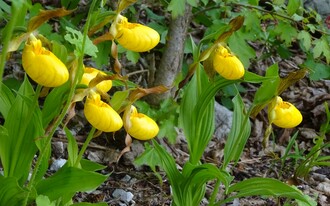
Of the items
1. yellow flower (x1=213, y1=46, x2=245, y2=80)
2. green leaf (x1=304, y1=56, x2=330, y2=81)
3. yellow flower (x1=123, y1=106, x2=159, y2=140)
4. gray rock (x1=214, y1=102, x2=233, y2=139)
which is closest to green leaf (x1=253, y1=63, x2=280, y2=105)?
yellow flower (x1=213, y1=46, x2=245, y2=80)

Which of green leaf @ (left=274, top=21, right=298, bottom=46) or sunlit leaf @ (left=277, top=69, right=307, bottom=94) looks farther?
green leaf @ (left=274, top=21, right=298, bottom=46)

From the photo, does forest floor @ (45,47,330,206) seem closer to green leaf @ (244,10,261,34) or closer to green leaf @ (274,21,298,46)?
green leaf @ (274,21,298,46)

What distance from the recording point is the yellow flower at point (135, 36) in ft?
5.63

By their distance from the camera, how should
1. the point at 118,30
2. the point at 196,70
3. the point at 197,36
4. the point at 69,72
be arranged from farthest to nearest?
the point at 197,36
the point at 196,70
the point at 118,30
the point at 69,72

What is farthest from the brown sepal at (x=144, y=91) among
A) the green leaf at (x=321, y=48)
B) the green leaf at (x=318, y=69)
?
the green leaf at (x=318, y=69)

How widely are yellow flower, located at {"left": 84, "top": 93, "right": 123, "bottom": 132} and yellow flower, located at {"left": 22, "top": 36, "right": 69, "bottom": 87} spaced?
8.7 inches

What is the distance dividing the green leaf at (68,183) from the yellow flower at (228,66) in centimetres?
57

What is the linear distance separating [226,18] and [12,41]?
1711mm

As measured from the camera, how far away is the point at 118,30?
173 cm

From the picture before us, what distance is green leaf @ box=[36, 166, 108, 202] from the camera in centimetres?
169

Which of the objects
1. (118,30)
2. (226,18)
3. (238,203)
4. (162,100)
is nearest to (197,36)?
(226,18)

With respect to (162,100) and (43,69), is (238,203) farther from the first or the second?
(43,69)

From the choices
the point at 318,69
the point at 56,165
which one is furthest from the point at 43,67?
the point at 318,69

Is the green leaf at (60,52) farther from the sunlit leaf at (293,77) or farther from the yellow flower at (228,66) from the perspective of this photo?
the sunlit leaf at (293,77)
